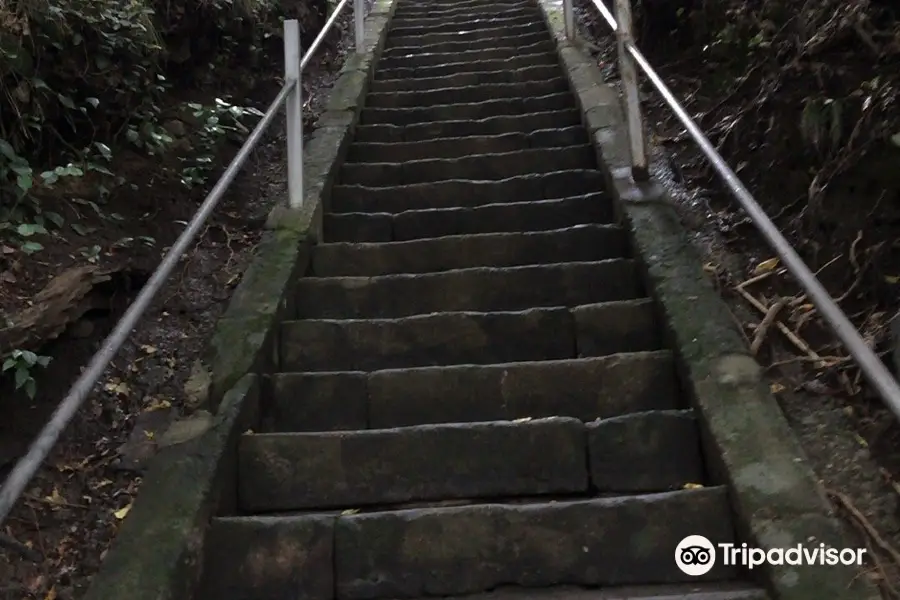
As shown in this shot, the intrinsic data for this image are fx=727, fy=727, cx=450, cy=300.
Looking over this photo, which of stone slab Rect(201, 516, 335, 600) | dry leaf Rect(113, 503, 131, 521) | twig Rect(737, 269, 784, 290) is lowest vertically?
stone slab Rect(201, 516, 335, 600)

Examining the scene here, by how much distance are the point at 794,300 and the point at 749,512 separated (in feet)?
2.46

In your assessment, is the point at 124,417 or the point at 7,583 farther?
the point at 124,417

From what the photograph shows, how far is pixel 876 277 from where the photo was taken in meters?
1.90

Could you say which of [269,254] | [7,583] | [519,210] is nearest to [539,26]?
[519,210]

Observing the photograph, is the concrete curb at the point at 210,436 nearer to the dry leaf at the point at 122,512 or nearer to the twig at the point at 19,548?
the dry leaf at the point at 122,512

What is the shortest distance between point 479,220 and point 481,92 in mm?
1548

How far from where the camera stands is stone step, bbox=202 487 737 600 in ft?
5.60

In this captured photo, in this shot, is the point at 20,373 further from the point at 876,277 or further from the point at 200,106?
the point at 876,277

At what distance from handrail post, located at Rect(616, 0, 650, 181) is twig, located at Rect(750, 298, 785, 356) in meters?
0.94

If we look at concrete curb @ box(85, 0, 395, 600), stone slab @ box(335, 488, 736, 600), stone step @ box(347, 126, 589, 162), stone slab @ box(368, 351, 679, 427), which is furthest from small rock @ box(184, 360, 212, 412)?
A: stone step @ box(347, 126, 589, 162)

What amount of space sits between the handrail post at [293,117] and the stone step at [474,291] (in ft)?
1.83

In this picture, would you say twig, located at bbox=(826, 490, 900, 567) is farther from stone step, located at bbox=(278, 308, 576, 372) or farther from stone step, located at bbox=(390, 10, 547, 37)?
stone step, located at bbox=(390, 10, 547, 37)

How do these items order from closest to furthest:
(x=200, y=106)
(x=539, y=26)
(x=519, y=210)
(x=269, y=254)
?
(x=269, y=254) → (x=519, y=210) → (x=200, y=106) → (x=539, y=26)

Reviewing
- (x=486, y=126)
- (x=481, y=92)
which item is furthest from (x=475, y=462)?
(x=481, y=92)
